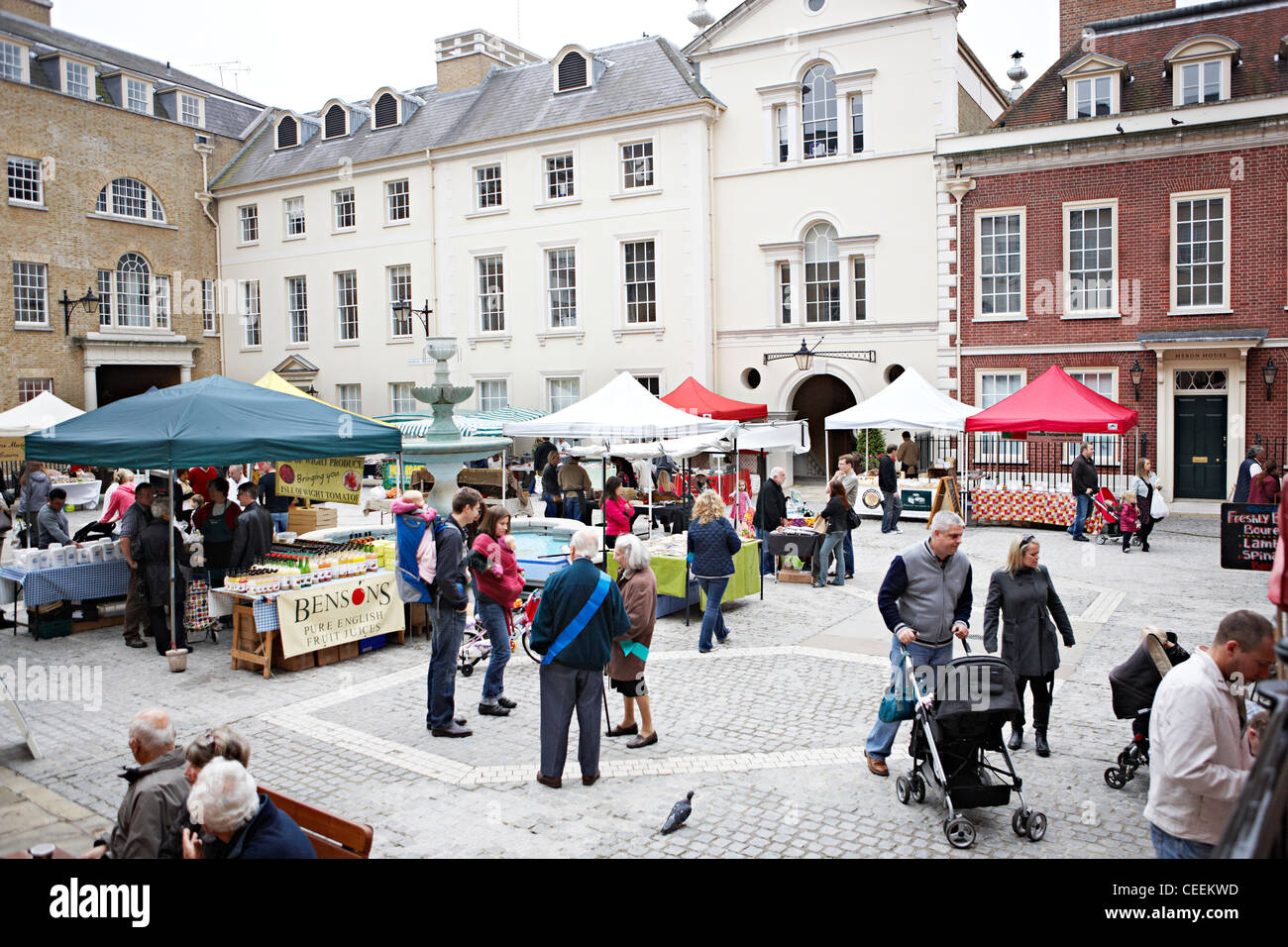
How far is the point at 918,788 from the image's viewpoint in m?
6.62

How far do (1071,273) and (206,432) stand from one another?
20416 millimetres

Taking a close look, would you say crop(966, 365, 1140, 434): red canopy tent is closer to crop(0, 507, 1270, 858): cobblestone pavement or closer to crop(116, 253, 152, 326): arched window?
crop(0, 507, 1270, 858): cobblestone pavement

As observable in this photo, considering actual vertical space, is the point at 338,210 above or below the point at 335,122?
below

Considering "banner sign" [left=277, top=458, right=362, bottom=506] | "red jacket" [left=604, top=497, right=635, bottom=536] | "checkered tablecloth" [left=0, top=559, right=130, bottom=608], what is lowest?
"checkered tablecloth" [left=0, top=559, right=130, bottom=608]

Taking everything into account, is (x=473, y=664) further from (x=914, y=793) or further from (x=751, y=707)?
(x=914, y=793)

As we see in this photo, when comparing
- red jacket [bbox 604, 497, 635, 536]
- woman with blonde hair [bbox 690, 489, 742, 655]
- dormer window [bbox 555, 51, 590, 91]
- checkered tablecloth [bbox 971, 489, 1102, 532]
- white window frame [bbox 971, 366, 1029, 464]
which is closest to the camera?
woman with blonde hair [bbox 690, 489, 742, 655]

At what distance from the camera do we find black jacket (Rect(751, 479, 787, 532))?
1454cm

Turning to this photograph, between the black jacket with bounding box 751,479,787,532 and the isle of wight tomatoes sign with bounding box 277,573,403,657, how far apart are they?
5673mm

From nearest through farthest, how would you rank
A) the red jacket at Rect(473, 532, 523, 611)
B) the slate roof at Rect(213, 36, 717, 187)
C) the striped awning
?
the red jacket at Rect(473, 532, 523, 611)
the striped awning
the slate roof at Rect(213, 36, 717, 187)

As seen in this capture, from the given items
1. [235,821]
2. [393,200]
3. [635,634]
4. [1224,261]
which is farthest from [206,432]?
[393,200]

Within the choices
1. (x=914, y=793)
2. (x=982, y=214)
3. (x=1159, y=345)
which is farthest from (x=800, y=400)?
(x=914, y=793)

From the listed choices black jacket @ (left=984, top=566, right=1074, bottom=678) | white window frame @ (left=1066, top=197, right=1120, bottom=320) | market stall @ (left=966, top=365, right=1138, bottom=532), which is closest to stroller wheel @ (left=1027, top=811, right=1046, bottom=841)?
black jacket @ (left=984, top=566, right=1074, bottom=678)

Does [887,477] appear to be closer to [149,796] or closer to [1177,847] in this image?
[1177,847]

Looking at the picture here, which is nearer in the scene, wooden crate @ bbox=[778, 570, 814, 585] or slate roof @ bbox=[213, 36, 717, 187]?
wooden crate @ bbox=[778, 570, 814, 585]
